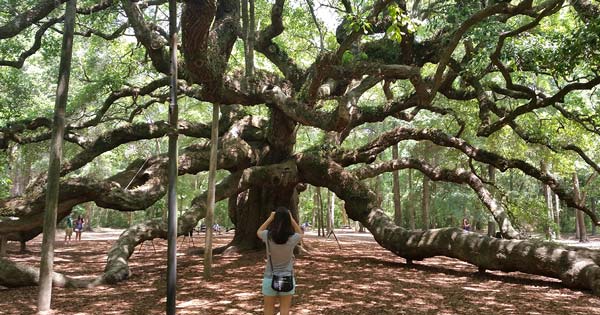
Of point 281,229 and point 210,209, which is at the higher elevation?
point 210,209

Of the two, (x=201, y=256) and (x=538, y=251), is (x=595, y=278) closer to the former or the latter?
(x=538, y=251)

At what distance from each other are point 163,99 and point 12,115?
389 cm

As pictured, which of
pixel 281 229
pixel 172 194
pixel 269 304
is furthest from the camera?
pixel 281 229

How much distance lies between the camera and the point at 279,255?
4.34 meters

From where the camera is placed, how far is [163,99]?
1246cm

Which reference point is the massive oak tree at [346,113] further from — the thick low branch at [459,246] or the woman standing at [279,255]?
the woman standing at [279,255]

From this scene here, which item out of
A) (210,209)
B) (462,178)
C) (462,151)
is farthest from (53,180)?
(462,151)

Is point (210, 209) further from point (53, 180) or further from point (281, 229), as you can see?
point (281, 229)

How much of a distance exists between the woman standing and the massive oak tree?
319cm

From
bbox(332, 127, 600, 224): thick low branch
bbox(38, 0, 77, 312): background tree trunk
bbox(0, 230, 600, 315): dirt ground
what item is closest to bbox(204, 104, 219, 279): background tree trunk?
bbox(0, 230, 600, 315): dirt ground

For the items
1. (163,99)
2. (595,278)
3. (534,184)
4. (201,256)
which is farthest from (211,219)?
(534,184)

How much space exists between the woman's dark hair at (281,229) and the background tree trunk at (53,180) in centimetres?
344

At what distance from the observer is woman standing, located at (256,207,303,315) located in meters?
4.28

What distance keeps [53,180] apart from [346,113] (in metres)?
5.00
